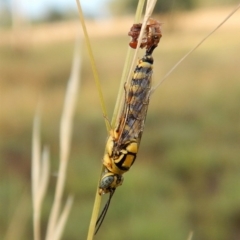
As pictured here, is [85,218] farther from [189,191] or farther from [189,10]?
[189,10]

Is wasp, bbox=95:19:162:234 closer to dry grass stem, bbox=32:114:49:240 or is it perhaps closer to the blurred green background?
dry grass stem, bbox=32:114:49:240

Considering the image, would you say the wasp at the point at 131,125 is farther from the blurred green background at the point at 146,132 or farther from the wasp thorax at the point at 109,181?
the blurred green background at the point at 146,132

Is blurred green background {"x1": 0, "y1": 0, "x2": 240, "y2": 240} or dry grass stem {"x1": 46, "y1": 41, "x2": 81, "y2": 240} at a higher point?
dry grass stem {"x1": 46, "y1": 41, "x2": 81, "y2": 240}

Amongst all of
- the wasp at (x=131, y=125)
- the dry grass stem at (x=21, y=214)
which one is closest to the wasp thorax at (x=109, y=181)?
the wasp at (x=131, y=125)

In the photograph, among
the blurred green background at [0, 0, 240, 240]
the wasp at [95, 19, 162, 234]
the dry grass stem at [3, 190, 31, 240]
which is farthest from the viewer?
the blurred green background at [0, 0, 240, 240]

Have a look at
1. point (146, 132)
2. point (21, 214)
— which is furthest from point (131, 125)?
point (146, 132)

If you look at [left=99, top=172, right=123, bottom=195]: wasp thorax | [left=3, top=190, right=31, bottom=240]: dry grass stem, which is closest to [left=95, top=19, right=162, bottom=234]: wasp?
[left=99, top=172, right=123, bottom=195]: wasp thorax

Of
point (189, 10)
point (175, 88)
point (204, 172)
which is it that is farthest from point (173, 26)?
point (204, 172)

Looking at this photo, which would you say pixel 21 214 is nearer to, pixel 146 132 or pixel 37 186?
pixel 146 132
